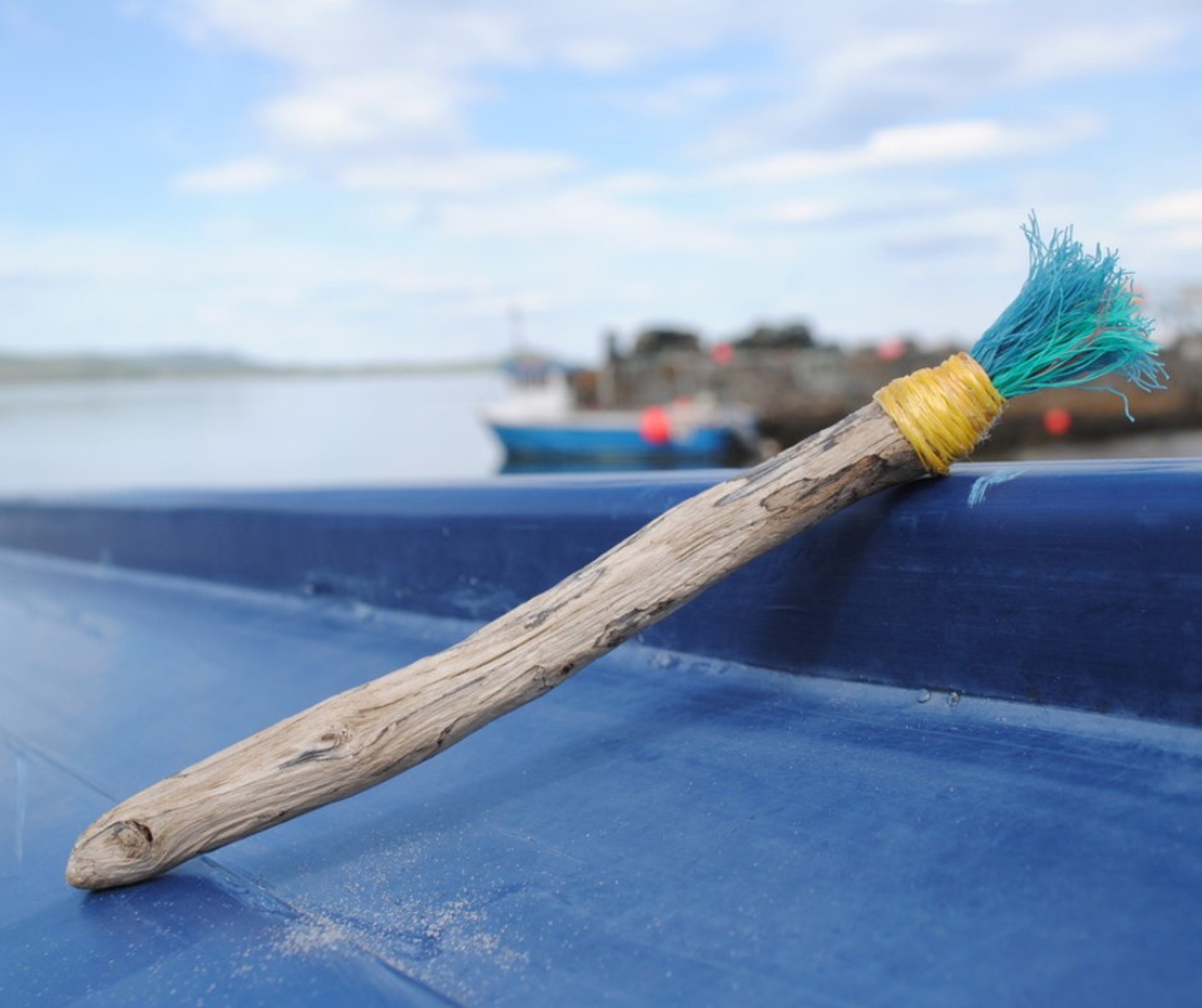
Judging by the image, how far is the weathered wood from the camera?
1.35 meters

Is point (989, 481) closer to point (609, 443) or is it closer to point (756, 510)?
point (756, 510)

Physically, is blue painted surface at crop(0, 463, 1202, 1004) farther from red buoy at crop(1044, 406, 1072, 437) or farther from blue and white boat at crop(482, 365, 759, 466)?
red buoy at crop(1044, 406, 1072, 437)

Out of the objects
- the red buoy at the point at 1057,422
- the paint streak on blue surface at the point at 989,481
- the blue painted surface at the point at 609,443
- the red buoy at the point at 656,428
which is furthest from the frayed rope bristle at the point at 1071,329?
the red buoy at the point at 1057,422

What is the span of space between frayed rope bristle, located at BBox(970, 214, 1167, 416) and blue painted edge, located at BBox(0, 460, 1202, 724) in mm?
132

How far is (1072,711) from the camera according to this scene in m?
1.44

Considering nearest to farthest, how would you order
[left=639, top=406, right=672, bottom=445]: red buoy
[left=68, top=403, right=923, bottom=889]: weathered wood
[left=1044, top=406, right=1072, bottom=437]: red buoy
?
[left=68, top=403, right=923, bottom=889]: weathered wood < [left=639, top=406, right=672, bottom=445]: red buoy < [left=1044, top=406, right=1072, bottom=437]: red buoy

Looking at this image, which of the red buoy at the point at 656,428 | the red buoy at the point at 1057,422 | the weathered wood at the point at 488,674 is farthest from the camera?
the red buoy at the point at 1057,422

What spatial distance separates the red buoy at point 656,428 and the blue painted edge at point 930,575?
23.6 meters

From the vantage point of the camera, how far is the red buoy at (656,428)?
26.0 meters

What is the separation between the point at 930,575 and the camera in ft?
5.14

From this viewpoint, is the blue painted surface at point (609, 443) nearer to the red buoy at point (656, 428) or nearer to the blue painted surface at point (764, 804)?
the red buoy at point (656, 428)

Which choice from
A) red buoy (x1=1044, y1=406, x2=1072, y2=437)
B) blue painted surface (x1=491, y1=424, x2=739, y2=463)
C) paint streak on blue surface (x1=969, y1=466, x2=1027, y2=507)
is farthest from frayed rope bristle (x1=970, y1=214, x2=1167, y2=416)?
red buoy (x1=1044, y1=406, x2=1072, y2=437)

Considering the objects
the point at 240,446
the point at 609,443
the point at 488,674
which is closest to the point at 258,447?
the point at 240,446

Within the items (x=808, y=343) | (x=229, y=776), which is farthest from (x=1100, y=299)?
(x=808, y=343)
